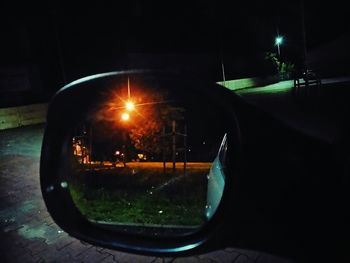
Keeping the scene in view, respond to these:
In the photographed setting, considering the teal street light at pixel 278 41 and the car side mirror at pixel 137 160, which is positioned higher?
the teal street light at pixel 278 41

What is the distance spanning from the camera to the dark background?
23.9 metres

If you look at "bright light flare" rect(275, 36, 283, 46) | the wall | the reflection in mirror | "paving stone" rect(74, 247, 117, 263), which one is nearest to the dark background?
"bright light flare" rect(275, 36, 283, 46)

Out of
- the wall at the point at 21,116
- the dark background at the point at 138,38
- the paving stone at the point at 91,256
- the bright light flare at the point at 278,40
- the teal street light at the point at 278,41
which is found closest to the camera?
the paving stone at the point at 91,256

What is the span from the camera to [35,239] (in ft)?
13.6

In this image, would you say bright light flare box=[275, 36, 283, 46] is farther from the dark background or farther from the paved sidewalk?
the paved sidewalk

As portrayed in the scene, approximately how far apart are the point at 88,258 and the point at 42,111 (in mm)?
15454

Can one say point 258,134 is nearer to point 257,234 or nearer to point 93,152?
point 257,234

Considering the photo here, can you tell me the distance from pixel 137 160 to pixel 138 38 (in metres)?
26.9

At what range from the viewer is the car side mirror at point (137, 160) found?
1.79 meters

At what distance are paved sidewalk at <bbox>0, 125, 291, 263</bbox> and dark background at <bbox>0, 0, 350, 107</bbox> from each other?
37.6 ft

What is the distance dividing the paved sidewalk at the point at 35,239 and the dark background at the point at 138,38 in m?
11.5

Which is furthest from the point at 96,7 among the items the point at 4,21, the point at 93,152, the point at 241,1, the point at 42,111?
the point at 93,152

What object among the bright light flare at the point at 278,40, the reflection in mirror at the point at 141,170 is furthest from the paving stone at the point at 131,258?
the bright light flare at the point at 278,40

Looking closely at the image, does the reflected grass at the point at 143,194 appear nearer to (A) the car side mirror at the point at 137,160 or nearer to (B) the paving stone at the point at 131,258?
(A) the car side mirror at the point at 137,160
